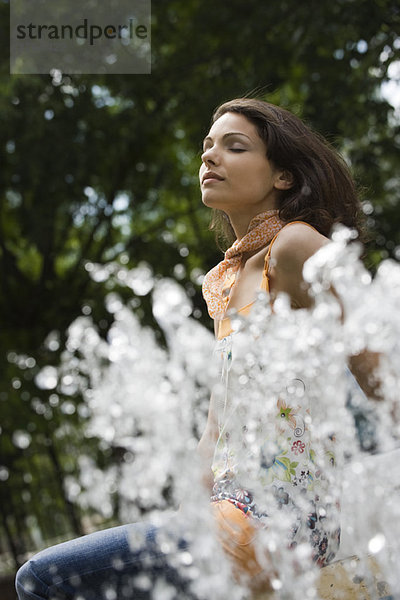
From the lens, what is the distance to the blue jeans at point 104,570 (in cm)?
158

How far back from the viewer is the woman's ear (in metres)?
1.88

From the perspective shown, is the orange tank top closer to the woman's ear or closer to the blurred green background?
the woman's ear

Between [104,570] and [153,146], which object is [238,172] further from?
[153,146]

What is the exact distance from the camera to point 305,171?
6.19ft

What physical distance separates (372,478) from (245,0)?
17.4 ft

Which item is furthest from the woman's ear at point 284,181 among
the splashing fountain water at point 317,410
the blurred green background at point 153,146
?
the blurred green background at point 153,146

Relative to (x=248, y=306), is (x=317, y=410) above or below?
below

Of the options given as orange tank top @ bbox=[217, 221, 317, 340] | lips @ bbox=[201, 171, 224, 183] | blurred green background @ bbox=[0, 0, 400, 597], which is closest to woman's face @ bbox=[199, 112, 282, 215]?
lips @ bbox=[201, 171, 224, 183]

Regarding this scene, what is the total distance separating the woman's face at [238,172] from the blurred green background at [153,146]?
9.46ft

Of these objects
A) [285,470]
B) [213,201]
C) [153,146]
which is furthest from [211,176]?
[153,146]

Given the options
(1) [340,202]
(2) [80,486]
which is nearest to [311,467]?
(1) [340,202]

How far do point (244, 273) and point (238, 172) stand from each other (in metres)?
0.25

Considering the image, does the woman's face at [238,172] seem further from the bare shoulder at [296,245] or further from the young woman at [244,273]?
the bare shoulder at [296,245]

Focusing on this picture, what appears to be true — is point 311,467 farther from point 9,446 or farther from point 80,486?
point 80,486
